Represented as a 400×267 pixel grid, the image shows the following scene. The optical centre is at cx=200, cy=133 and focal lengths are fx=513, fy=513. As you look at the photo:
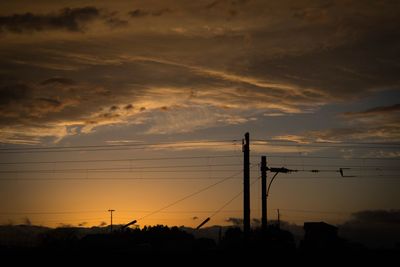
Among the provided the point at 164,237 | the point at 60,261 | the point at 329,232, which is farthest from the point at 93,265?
the point at 164,237

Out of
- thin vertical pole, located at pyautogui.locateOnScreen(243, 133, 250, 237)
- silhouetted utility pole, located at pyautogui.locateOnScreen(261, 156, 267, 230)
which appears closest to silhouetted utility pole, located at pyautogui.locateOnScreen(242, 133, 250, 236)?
thin vertical pole, located at pyautogui.locateOnScreen(243, 133, 250, 237)

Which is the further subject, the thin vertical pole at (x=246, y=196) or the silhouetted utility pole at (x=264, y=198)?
the silhouetted utility pole at (x=264, y=198)

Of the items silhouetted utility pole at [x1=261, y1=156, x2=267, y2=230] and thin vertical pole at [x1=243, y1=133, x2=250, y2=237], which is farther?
silhouetted utility pole at [x1=261, y1=156, x2=267, y2=230]

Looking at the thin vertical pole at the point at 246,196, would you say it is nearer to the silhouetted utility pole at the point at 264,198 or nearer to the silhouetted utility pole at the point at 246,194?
the silhouetted utility pole at the point at 246,194

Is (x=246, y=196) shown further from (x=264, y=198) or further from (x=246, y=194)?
(x=264, y=198)

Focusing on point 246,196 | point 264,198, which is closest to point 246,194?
point 246,196

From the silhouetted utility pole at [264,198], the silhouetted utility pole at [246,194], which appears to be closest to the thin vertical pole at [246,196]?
the silhouetted utility pole at [246,194]

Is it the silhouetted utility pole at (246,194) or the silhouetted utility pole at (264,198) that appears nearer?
the silhouetted utility pole at (246,194)

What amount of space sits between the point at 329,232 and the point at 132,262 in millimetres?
49076

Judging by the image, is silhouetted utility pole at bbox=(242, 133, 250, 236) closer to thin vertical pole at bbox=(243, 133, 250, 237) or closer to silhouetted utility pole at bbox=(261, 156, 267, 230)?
thin vertical pole at bbox=(243, 133, 250, 237)

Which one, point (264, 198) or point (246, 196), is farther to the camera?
point (264, 198)

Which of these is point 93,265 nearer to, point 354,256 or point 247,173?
point 247,173

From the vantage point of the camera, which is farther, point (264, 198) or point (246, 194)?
point (264, 198)

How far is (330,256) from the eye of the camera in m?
34.6
